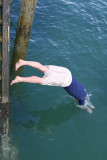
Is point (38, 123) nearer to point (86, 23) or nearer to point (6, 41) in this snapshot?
point (6, 41)

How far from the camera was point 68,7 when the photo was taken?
1510 cm

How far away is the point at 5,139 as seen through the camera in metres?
7.56

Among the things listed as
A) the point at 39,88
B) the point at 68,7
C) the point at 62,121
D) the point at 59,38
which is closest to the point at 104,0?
the point at 68,7

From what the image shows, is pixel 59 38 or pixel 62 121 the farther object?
pixel 59 38

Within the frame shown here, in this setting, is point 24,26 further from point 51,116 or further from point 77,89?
point 51,116

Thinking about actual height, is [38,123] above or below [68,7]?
below

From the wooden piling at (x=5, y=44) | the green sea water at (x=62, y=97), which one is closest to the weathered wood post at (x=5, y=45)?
Answer: the wooden piling at (x=5, y=44)

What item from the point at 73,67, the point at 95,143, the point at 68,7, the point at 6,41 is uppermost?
the point at 6,41

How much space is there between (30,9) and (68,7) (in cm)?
837

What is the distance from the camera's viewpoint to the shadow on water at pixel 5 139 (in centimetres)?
725

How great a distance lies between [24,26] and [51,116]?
3.68m

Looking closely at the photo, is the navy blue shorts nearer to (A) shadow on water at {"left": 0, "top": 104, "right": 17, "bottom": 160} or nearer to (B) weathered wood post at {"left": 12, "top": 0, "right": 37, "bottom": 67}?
(A) shadow on water at {"left": 0, "top": 104, "right": 17, "bottom": 160}

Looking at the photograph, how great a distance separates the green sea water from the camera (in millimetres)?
7965

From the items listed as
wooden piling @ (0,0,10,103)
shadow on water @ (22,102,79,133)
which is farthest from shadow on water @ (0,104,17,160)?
shadow on water @ (22,102,79,133)
